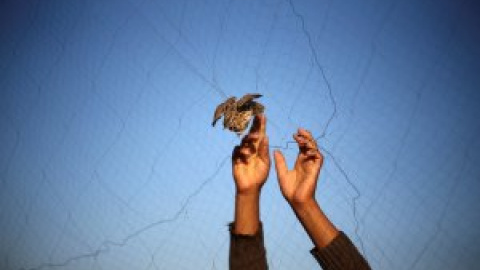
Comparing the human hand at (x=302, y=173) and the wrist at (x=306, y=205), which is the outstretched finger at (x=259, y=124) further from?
the wrist at (x=306, y=205)

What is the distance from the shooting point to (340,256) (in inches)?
73.0

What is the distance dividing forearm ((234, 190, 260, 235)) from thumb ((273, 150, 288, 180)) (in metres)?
0.26

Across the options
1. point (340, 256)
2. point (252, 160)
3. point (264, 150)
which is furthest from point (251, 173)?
point (340, 256)

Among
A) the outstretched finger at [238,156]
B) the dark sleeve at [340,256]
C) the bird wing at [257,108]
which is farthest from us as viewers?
the bird wing at [257,108]

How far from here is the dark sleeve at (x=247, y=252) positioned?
187 centimetres

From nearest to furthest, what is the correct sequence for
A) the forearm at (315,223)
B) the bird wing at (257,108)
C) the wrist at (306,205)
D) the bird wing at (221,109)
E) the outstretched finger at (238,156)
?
the forearm at (315,223), the wrist at (306,205), the outstretched finger at (238,156), the bird wing at (221,109), the bird wing at (257,108)

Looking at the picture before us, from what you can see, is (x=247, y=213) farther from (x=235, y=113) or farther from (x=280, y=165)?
(x=235, y=113)

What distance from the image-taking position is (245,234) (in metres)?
1.95

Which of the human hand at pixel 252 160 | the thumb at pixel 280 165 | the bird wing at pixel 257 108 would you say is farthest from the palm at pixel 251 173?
the bird wing at pixel 257 108

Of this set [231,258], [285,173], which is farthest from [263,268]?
[285,173]

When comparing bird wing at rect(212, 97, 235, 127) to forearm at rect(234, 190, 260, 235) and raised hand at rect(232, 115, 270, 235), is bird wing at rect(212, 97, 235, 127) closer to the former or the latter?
raised hand at rect(232, 115, 270, 235)

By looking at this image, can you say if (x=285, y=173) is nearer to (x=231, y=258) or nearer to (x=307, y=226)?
(x=307, y=226)

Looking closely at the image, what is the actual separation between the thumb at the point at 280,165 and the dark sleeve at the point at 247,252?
471mm

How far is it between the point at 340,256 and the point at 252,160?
2.44ft
